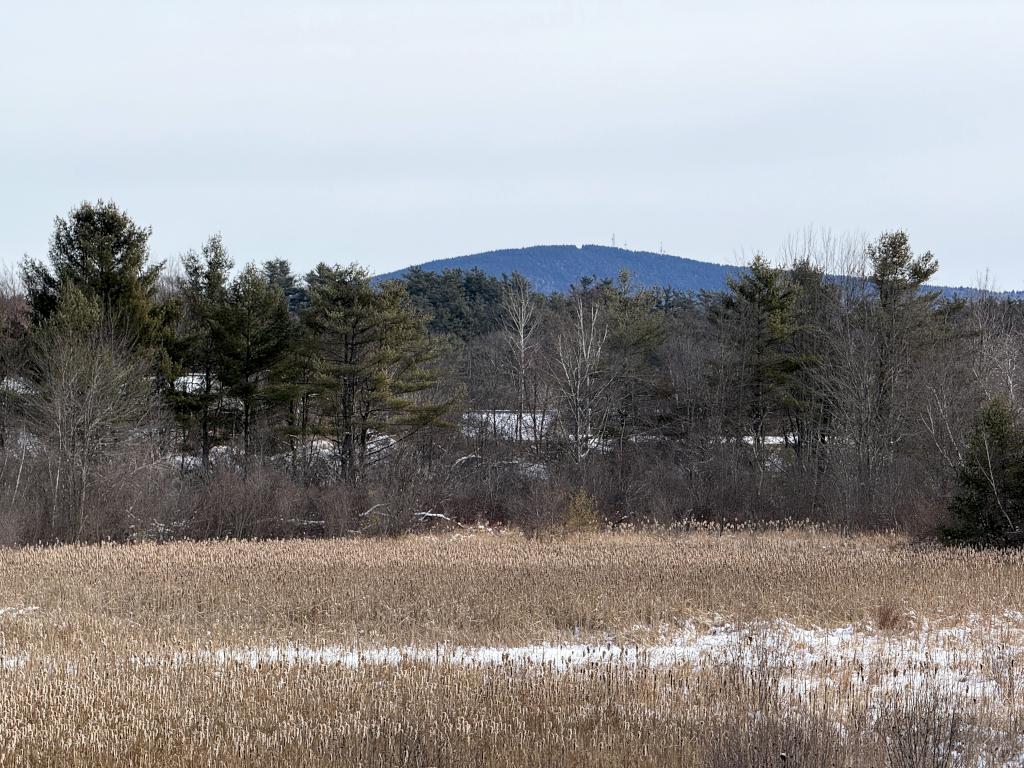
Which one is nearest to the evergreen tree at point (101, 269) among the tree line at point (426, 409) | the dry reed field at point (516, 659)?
the tree line at point (426, 409)

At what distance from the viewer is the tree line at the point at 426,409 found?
27188 mm

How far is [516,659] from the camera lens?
9562mm

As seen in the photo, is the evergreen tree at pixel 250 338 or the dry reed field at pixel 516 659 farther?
the evergreen tree at pixel 250 338

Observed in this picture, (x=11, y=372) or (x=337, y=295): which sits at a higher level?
(x=337, y=295)

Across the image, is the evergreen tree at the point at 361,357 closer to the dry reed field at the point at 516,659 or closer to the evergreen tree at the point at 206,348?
the evergreen tree at the point at 206,348

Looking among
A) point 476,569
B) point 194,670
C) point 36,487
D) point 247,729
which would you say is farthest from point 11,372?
point 247,729

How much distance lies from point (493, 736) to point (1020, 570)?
1099cm

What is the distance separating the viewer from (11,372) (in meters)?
32.2

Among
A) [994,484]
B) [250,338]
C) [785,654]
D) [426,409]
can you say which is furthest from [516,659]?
[250,338]

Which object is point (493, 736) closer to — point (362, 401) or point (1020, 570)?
point (1020, 570)

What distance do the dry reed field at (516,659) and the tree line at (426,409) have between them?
1029 cm

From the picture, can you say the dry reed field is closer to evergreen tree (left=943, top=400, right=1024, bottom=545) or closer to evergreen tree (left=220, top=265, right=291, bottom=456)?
evergreen tree (left=943, top=400, right=1024, bottom=545)

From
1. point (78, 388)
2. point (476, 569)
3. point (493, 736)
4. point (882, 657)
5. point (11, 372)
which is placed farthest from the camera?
point (11, 372)

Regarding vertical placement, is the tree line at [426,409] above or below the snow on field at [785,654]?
above
